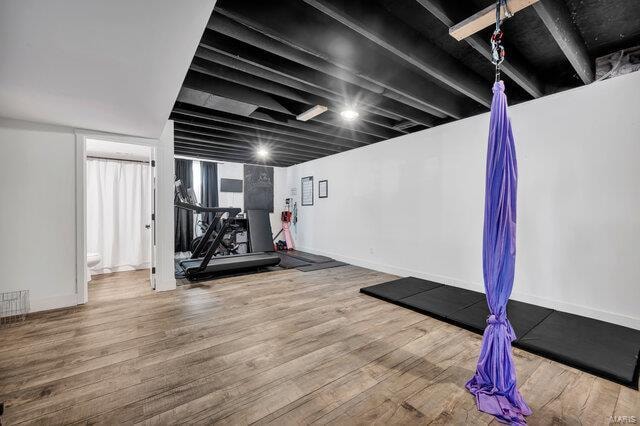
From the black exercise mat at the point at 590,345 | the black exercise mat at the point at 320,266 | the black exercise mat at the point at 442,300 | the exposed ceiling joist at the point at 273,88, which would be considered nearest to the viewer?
the black exercise mat at the point at 590,345

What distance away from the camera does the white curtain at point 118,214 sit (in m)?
5.16

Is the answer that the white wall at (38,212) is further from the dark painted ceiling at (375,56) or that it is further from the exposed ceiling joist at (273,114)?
the exposed ceiling joist at (273,114)

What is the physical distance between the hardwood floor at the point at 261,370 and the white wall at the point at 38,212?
0.49 m

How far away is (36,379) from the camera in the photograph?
1911 mm

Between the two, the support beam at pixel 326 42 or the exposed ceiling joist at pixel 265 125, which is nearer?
the support beam at pixel 326 42

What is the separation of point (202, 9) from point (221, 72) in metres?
1.22

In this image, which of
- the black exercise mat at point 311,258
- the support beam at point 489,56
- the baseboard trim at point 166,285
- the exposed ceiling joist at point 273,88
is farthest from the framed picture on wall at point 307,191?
the support beam at point 489,56

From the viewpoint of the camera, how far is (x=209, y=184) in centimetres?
729

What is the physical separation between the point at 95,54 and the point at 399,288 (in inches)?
163

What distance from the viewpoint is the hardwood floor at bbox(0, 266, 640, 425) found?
62.9 inches

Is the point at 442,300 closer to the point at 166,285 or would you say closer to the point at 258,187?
the point at 166,285

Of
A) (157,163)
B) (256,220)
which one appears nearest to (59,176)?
(157,163)

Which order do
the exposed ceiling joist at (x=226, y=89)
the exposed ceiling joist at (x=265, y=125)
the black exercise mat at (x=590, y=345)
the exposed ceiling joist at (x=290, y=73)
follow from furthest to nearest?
the exposed ceiling joist at (x=265, y=125) < the exposed ceiling joist at (x=226, y=89) < the exposed ceiling joist at (x=290, y=73) < the black exercise mat at (x=590, y=345)

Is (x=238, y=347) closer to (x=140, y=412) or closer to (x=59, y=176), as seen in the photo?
(x=140, y=412)
